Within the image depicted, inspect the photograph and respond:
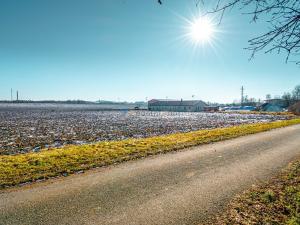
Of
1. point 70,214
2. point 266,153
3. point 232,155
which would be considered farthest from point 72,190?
point 266,153

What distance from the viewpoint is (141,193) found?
6672 mm

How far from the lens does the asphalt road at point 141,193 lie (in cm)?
536

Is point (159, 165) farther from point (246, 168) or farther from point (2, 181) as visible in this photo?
point (2, 181)

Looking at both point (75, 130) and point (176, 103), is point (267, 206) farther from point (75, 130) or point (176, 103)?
point (176, 103)

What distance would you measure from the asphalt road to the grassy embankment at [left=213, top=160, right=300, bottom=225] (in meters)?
0.31

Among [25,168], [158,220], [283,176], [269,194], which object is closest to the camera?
[158,220]

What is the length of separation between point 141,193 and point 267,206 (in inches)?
111

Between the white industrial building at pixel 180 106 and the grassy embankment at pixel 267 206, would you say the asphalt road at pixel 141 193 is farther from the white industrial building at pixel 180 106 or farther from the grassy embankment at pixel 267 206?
the white industrial building at pixel 180 106

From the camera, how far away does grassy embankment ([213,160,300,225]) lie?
5305 mm

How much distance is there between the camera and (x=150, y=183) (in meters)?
7.50

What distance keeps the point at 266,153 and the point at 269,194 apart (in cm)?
619

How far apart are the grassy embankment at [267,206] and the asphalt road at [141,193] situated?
12.1 inches

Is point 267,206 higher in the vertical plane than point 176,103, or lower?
lower

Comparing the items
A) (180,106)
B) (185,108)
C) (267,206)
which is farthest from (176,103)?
(267,206)
